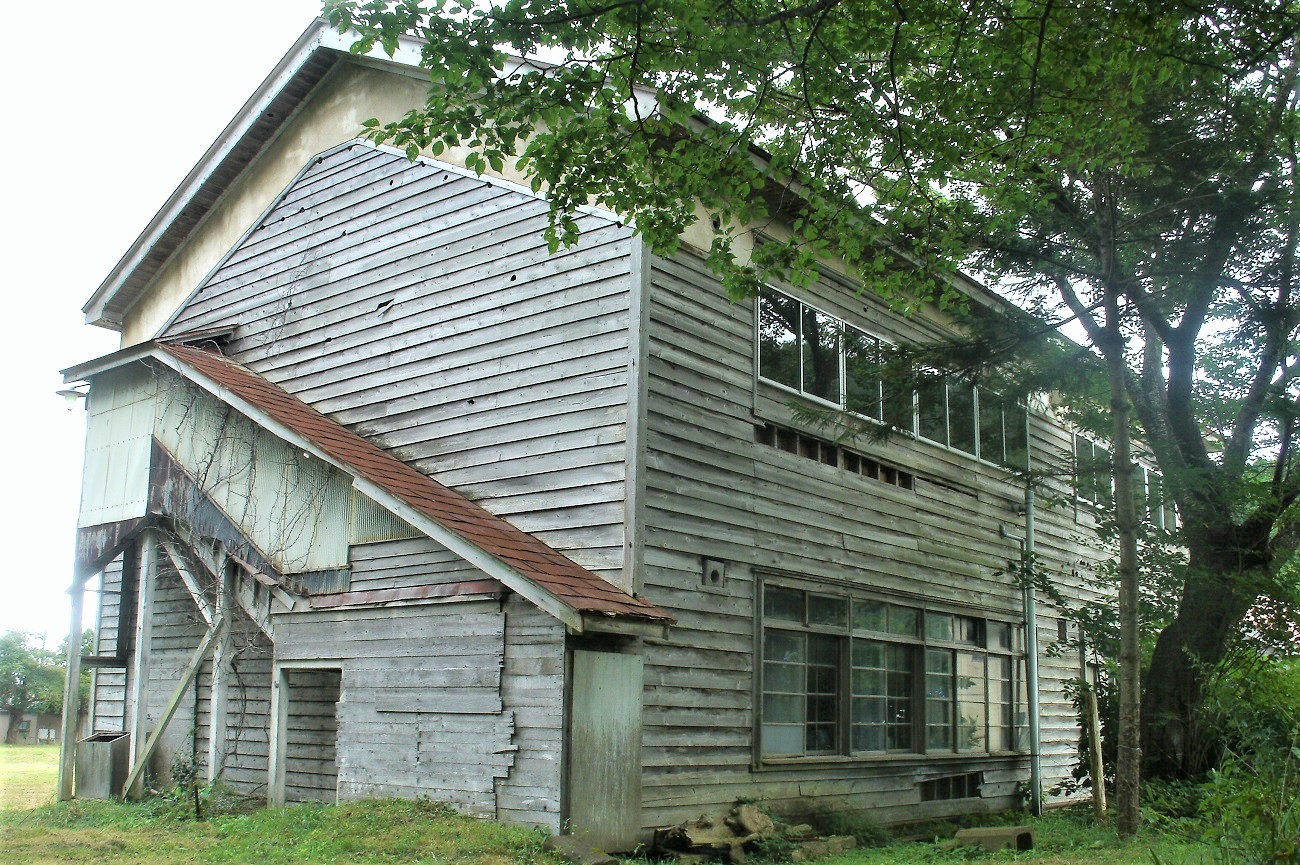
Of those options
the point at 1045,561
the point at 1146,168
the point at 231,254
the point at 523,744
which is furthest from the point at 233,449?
the point at 1045,561

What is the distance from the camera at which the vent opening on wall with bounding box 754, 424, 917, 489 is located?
13102mm

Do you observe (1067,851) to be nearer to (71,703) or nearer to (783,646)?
(783,646)

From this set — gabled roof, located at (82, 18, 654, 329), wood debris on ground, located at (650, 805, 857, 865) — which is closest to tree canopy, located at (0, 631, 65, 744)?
gabled roof, located at (82, 18, 654, 329)

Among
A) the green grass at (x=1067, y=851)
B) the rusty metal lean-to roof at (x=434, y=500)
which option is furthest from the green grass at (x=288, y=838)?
the green grass at (x=1067, y=851)

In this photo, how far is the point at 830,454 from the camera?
14141 mm

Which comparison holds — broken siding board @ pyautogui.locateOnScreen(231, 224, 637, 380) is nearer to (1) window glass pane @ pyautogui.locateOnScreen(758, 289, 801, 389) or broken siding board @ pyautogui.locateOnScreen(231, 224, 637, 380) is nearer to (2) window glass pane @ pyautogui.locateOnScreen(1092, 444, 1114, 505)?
(1) window glass pane @ pyautogui.locateOnScreen(758, 289, 801, 389)

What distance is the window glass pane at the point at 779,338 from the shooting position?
13.2m

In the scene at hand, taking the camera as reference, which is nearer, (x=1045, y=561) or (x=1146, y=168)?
(x=1146, y=168)

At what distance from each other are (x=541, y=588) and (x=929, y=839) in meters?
7.07

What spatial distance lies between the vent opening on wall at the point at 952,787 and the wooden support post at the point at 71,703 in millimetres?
10213

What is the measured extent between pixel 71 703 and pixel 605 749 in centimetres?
737

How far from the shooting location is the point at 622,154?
9586 mm

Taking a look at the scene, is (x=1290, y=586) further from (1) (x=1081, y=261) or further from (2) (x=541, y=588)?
(2) (x=541, y=588)

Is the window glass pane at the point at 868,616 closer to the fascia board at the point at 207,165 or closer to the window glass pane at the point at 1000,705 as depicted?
the window glass pane at the point at 1000,705
